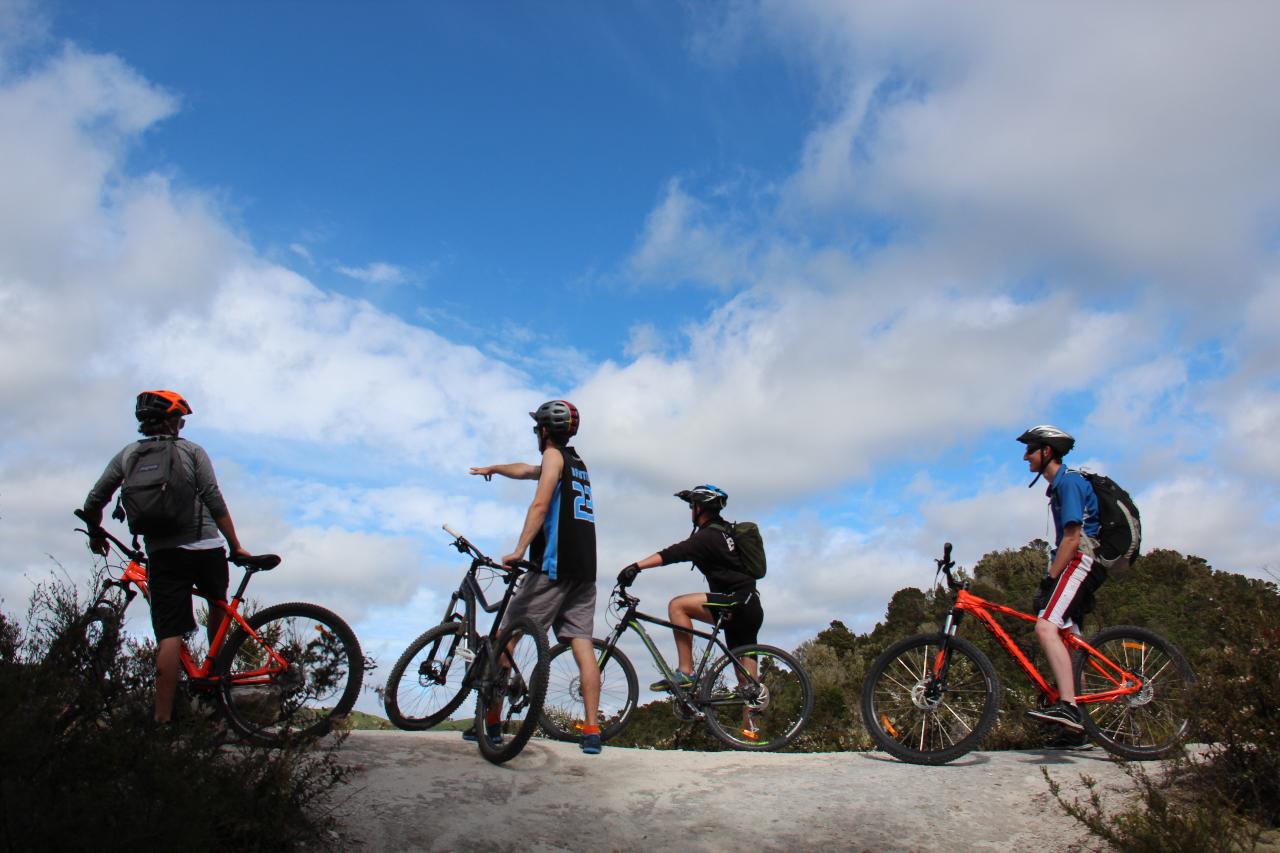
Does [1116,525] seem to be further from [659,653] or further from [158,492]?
[158,492]

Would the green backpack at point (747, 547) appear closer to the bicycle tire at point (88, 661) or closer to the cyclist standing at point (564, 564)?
the cyclist standing at point (564, 564)

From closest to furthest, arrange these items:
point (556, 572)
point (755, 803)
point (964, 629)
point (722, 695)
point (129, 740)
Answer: point (129, 740), point (755, 803), point (556, 572), point (722, 695), point (964, 629)

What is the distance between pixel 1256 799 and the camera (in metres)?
5.63

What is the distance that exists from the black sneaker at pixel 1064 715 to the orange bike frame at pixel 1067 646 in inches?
3.6

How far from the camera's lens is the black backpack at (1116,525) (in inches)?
283

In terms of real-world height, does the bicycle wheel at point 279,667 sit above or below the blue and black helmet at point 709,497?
below

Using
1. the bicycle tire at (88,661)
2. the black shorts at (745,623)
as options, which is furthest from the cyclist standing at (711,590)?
the bicycle tire at (88,661)

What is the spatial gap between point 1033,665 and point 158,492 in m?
6.61

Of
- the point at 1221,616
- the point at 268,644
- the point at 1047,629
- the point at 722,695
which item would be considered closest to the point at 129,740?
the point at 268,644

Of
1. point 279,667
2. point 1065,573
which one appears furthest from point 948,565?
point 279,667

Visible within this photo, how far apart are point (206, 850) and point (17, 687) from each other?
1.22 meters

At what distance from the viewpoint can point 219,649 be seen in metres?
6.29

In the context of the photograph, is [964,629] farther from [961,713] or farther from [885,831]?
[885,831]

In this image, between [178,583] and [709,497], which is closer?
[178,583]
